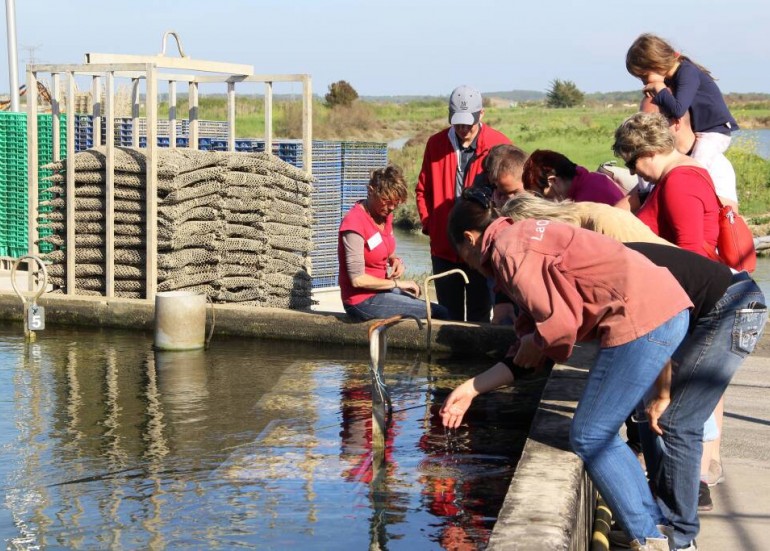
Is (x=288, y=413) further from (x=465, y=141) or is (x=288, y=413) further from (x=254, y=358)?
(x=465, y=141)

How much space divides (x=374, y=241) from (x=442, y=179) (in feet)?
2.18

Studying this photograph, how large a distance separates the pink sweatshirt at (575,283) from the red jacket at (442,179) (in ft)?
13.3

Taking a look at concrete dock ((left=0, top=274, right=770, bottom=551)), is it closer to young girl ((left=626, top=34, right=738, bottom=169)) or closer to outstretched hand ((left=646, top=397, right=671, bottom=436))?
outstretched hand ((left=646, top=397, right=671, bottom=436))

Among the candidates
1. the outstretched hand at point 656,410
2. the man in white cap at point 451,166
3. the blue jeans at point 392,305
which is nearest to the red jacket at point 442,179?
the man in white cap at point 451,166

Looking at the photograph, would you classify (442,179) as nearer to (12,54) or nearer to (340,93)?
(12,54)

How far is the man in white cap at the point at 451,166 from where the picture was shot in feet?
27.1

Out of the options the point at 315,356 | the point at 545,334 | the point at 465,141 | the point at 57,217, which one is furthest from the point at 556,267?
the point at 57,217

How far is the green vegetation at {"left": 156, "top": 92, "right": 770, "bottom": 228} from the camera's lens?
107ft

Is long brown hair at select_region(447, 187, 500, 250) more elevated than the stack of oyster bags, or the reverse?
long brown hair at select_region(447, 187, 500, 250)

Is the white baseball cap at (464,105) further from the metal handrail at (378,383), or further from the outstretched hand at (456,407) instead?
the outstretched hand at (456,407)

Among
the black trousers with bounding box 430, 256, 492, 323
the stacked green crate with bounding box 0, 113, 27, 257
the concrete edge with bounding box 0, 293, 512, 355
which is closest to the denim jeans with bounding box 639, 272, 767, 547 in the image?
the concrete edge with bounding box 0, 293, 512, 355

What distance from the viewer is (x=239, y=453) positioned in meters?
6.40

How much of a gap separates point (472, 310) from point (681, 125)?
3.11 m

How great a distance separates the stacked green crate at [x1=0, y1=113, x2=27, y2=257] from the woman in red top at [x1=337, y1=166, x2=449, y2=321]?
7234mm
